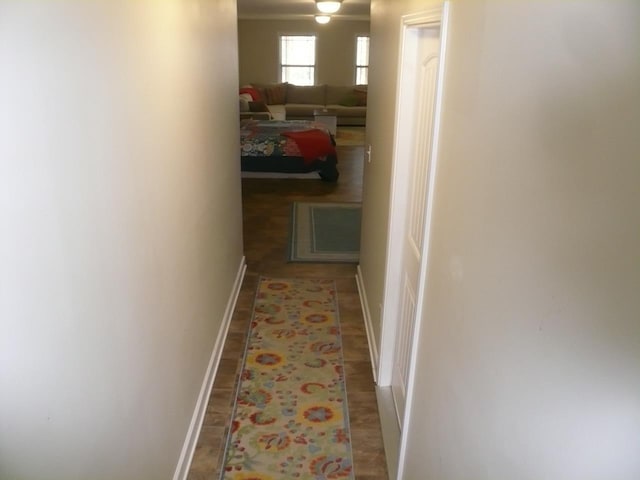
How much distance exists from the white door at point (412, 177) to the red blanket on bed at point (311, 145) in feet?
15.4

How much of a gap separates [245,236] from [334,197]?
167 centimetres

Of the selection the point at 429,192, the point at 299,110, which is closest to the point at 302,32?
the point at 299,110

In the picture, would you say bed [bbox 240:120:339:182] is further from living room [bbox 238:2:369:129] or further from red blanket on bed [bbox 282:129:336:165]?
living room [bbox 238:2:369:129]

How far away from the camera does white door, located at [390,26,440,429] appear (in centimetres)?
216

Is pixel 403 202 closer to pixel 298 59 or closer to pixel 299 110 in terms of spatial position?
pixel 299 110

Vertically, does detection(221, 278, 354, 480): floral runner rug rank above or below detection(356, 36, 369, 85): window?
below

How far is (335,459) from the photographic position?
2385 mm

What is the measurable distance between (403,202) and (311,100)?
9445 millimetres

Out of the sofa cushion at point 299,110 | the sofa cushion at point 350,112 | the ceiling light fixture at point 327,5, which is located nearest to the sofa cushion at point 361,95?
the sofa cushion at point 350,112

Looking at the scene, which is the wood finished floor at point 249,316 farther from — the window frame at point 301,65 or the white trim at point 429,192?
the window frame at point 301,65

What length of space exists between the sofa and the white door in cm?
867

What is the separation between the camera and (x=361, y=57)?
37.7 feet

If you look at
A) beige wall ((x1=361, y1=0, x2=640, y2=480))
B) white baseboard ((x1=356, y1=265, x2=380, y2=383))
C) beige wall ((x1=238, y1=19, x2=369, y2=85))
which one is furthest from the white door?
beige wall ((x1=238, y1=19, x2=369, y2=85))

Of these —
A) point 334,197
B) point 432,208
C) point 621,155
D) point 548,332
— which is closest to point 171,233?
point 432,208
